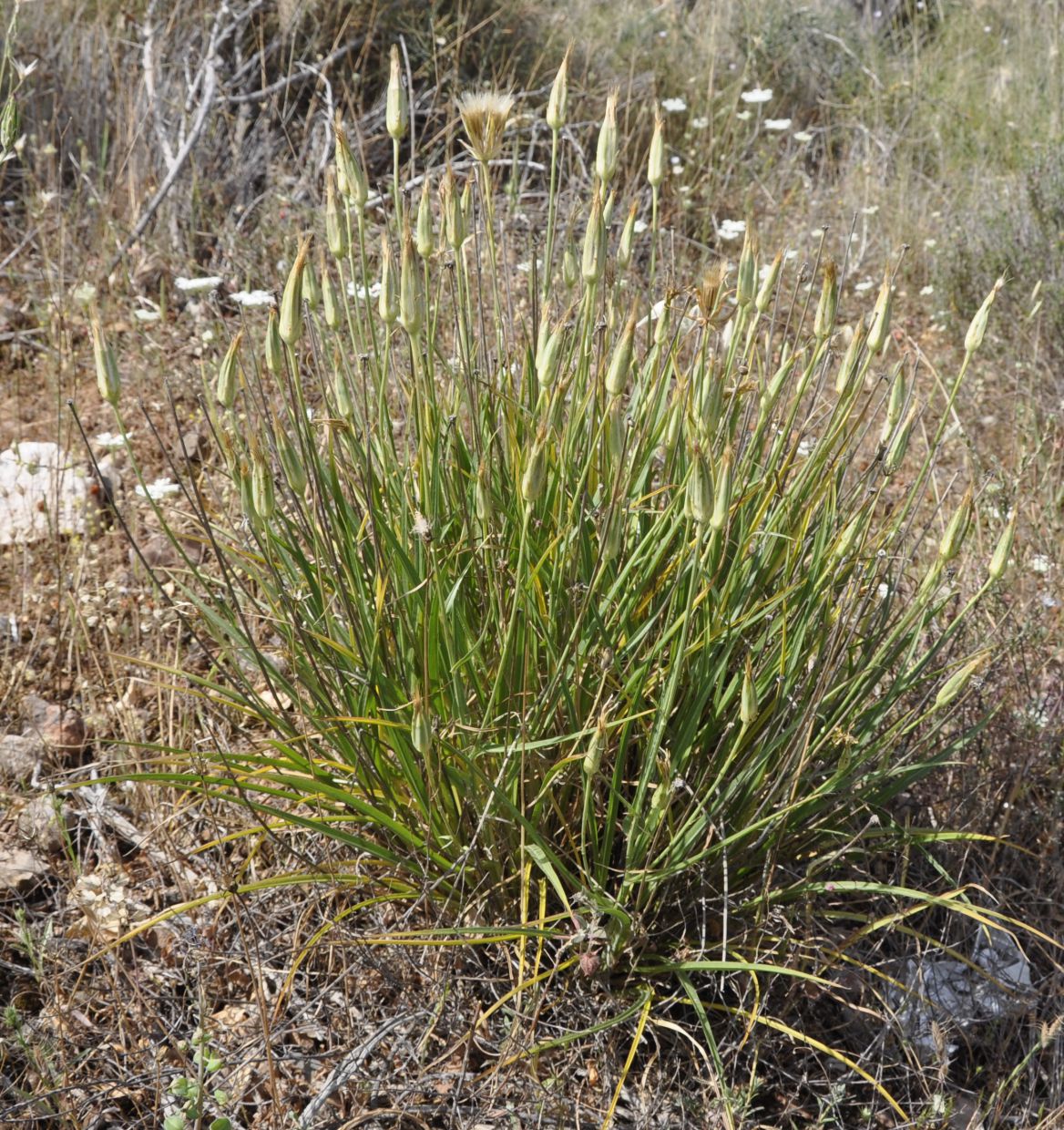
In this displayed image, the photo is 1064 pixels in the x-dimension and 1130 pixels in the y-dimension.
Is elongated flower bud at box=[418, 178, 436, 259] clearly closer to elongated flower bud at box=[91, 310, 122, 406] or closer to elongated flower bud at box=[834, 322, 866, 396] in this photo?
elongated flower bud at box=[91, 310, 122, 406]

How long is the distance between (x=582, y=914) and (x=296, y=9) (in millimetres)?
3824

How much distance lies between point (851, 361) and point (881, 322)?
6 centimetres

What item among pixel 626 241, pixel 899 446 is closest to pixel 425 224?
pixel 626 241

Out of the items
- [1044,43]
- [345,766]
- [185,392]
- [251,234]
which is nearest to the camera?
[345,766]

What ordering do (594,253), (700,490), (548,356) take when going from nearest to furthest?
(700,490) → (548,356) → (594,253)

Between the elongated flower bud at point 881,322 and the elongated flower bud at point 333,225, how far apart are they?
2.42 ft

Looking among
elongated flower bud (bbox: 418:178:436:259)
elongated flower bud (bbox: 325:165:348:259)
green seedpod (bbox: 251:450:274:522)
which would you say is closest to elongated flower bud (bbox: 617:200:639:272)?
elongated flower bud (bbox: 418:178:436:259)

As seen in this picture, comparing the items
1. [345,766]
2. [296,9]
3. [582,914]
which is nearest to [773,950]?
[582,914]

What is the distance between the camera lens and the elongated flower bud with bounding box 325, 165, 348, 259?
4.99ft

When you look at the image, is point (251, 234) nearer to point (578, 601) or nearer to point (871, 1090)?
point (578, 601)

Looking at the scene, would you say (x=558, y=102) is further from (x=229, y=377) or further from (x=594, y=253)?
(x=229, y=377)

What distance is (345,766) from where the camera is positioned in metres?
1.76

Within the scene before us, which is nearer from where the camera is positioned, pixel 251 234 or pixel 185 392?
pixel 185 392

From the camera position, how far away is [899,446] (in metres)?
1.54
